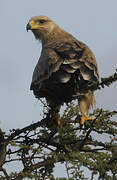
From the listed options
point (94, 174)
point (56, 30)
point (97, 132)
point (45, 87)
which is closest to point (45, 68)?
point (45, 87)

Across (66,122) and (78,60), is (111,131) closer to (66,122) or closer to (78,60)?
(66,122)

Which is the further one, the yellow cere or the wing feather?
the yellow cere

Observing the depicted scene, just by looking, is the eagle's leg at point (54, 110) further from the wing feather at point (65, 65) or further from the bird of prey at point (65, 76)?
the wing feather at point (65, 65)

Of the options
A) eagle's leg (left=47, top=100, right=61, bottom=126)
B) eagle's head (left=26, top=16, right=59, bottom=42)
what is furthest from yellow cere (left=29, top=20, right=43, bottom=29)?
eagle's leg (left=47, top=100, right=61, bottom=126)

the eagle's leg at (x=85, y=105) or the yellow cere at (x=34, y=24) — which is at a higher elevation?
the yellow cere at (x=34, y=24)

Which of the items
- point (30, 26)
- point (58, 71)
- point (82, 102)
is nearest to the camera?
point (58, 71)

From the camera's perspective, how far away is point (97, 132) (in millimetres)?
5930

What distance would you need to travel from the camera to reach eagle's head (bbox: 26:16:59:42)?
30.2 ft

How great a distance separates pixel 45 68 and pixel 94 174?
181cm

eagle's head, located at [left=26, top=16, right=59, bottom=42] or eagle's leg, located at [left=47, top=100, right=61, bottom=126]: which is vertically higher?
eagle's head, located at [left=26, top=16, right=59, bottom=42]

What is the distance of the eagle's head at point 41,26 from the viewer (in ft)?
30.2

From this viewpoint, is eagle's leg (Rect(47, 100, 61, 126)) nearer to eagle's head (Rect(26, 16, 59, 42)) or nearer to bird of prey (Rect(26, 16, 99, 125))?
bird of prey (Rect(26, 16, 99, 125))

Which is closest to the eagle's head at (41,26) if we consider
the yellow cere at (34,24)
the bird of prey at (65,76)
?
the yellow cere at (34,24)

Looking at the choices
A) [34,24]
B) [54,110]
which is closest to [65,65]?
[54,110]
